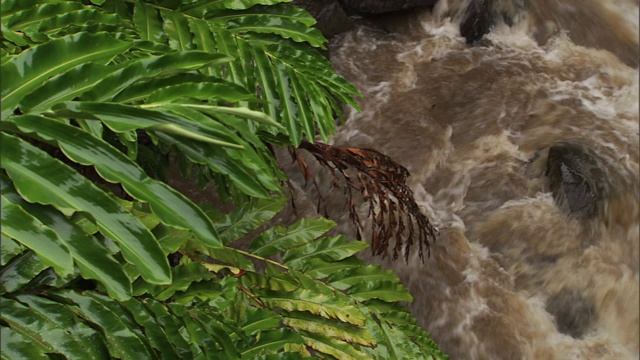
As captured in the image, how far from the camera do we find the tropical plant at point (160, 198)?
760 mm

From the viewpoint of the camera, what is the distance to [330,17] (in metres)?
4.57

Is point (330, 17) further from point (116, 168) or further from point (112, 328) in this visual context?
point (116, 168)

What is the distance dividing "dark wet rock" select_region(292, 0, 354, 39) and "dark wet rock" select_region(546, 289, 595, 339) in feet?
7.57

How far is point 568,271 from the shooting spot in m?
3.44

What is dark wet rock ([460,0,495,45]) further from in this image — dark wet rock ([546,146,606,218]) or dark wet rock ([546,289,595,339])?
dark wet rock ([546,289,595,339])

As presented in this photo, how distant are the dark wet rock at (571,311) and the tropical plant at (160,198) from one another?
1945 millimetres

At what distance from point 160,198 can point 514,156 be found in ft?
11.1

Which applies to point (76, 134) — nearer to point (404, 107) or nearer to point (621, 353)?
point (621, 353)

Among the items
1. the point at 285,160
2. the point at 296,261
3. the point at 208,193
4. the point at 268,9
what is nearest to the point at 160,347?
the point at 296,261

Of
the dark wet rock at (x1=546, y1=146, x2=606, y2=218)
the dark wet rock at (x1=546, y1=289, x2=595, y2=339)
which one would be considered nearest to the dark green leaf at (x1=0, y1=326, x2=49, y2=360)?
the dark wet rock at (x1=546, y1=289, x2=595, y2=339)

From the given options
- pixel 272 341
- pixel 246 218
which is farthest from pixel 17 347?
pixel 246 218

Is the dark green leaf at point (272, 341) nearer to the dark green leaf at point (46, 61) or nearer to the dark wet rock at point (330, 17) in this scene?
the dark green leaf at point (46, 61)

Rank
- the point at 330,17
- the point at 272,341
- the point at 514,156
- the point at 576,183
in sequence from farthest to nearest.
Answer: the point at 330,17 → the point at 514,156 → the point at 576,183 → the point at 272,341

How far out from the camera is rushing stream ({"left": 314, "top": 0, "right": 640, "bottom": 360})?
3314 mm
